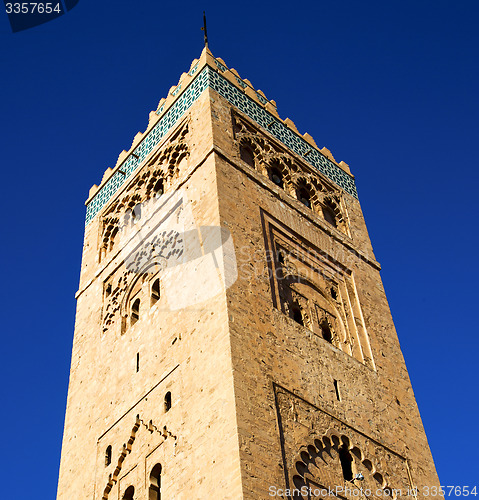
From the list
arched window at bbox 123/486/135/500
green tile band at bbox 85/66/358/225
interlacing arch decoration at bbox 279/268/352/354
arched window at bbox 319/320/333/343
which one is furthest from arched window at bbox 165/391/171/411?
green tile band at bbox 85/66/358/225

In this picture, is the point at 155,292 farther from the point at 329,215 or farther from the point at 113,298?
the point at 329,215

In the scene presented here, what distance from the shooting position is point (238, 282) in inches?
383

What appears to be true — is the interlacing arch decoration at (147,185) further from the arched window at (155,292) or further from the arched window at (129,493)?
the arched window at (129,493)

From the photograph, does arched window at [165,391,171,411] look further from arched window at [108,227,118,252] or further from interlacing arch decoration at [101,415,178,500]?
arched window at [108,227,118,252]

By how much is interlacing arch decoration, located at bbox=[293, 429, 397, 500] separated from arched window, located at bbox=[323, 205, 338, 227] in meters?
4.47

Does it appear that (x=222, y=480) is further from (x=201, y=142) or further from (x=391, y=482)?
(x=201, y=142)

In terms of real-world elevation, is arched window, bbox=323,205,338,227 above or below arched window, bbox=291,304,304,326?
above

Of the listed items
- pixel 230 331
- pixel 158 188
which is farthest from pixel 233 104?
pixel 230 331

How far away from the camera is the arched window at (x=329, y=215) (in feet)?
43.1

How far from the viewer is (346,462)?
9289 mm

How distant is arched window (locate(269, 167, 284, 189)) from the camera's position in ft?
41.4

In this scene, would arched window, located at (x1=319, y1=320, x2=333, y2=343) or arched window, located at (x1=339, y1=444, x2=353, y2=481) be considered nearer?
arched window, located at (x1=339, y1=444, x2=353, y2=481)

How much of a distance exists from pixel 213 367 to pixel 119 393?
6.04 feet

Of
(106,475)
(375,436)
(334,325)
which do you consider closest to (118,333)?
(106,475)
